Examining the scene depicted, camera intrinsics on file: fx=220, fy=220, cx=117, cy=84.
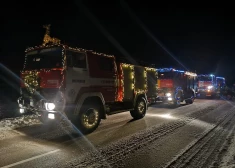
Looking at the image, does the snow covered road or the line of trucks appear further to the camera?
the line of trucks

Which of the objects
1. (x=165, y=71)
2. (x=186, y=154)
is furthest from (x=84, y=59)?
(x=165, y=71)

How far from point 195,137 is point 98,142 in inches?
121

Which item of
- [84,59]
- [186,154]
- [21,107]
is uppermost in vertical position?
[84,59]

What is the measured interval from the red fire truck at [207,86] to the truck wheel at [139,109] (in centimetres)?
1692

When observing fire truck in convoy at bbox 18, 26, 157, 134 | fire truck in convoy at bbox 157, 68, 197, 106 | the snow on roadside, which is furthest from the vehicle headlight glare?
fire truck in convoy at bbox 157, 68, 197, 106

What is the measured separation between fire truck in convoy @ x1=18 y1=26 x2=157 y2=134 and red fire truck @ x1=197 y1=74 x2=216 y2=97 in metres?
18.9

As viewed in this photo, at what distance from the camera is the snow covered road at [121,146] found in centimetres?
487

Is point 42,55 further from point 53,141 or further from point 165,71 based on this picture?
point 165,71

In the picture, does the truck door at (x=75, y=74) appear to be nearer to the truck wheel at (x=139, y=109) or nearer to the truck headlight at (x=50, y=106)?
the truck headlight at (x=50, y=106)

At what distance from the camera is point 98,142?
6441 mm

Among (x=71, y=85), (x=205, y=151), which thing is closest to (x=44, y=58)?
(x=71, y=85)

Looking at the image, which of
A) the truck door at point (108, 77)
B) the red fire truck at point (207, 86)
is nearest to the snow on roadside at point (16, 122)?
the truck door at point (108, 77)

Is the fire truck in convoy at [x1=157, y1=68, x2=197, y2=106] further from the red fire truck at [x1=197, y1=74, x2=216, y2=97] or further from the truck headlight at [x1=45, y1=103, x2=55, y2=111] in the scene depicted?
the truck headlight at [x1=45, y1=103, x2=55, y2=111]

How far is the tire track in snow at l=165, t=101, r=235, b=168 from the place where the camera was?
189 inches
